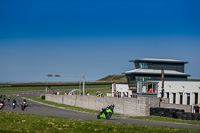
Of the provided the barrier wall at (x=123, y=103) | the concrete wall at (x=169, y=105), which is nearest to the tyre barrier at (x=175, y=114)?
the barrier wall at (x=123, y=103)

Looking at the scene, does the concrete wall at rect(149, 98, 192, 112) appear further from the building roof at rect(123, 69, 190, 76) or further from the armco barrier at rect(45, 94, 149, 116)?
the building roof at rect(123, 69, 190, 76)

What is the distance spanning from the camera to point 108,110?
33188 millimetres

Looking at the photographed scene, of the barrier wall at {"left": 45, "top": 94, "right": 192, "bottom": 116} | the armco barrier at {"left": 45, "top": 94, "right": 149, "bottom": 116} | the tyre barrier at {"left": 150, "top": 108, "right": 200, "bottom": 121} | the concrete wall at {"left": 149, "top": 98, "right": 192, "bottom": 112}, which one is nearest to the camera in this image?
the tyre barrier at {"left": 150, "top": 108, "right": 200, "bottom": 121}

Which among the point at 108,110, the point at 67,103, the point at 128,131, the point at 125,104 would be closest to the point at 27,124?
the point at 128,131

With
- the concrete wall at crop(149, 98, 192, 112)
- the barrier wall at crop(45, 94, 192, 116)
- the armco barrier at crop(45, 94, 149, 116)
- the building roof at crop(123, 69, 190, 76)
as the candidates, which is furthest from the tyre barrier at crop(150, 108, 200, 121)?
the building roof at crop(123, 69, 190, 76)

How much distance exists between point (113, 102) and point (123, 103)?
176 inches

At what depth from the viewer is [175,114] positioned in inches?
1398

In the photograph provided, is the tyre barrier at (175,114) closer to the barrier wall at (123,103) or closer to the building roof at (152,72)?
the barrier wall at (123,103)

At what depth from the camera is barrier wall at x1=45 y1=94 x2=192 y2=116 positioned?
137ft

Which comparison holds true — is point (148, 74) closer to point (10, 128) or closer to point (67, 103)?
point (67, 103)

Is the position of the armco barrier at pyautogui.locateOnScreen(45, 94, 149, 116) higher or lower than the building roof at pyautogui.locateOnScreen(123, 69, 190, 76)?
lower

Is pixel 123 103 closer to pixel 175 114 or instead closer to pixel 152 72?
pixel 175 114

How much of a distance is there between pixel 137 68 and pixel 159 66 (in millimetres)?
5929

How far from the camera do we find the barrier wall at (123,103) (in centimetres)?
4189
